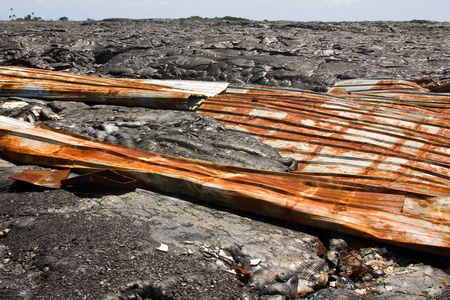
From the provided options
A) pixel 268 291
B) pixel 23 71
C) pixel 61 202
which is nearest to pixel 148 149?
pixel 61 202

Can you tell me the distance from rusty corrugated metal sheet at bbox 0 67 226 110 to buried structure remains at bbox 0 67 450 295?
16 mm

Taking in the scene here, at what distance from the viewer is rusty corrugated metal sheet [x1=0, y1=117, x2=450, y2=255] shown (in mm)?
2996

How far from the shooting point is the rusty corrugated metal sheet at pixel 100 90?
577cm

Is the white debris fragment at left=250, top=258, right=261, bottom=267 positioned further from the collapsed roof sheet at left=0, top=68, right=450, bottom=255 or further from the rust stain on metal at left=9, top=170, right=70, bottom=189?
the rust stain on metal at left=9, top=170, right=70, bottom=189

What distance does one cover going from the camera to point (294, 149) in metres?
4.94

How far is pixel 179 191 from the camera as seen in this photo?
3.61m

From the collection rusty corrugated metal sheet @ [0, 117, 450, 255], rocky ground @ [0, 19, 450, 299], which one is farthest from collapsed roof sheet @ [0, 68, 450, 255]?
rocky ground @ [0, 19, 450, 299]

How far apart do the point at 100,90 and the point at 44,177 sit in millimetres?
2719

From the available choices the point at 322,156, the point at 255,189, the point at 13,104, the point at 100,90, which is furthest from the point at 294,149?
the point at 13,104

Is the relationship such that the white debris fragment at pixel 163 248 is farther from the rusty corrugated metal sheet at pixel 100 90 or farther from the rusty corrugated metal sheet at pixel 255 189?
the rusty corrugated metal sheet at pixel 100 90

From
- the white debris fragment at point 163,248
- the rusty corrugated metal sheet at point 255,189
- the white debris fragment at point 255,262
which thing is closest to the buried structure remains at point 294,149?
the rusty corrugated metal sheet at point 255,189

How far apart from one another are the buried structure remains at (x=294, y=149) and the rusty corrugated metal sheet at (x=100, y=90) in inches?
0.6

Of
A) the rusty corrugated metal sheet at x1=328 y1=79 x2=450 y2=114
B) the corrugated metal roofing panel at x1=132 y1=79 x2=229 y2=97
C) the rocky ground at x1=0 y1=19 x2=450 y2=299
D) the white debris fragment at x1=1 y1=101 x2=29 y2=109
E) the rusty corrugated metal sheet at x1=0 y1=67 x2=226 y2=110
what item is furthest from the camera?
the corrugated metal roofing panel at x1=132 y1=79 x2=229 y2=97

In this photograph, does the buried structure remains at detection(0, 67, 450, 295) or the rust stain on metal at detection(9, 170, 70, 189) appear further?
the rust stain on metal at detection(9, 170, 70, 189)
